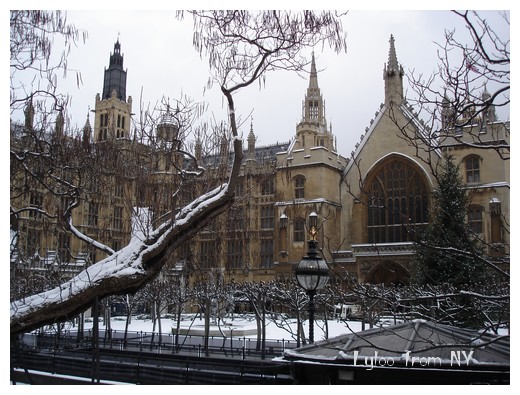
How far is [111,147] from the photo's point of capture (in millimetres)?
9258

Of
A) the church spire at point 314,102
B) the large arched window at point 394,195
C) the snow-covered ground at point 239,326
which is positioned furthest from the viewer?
the church spire at point 314,102

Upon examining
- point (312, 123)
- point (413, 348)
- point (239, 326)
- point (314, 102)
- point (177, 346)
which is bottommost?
point (239, 326)

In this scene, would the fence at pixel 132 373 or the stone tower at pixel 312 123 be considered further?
the stone tower at pixel 312 123

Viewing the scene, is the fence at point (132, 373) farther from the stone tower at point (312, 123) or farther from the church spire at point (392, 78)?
the church spire at point (392, 78)

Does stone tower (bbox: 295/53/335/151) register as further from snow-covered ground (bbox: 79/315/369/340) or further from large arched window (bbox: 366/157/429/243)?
snow-covered ground (bbox: 79/315/369/340)

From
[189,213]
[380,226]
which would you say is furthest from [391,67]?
[189,213]

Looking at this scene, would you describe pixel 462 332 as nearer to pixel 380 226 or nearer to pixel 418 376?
pixel 418 376

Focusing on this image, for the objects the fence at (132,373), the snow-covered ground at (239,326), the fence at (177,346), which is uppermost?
the fence at (132,373)

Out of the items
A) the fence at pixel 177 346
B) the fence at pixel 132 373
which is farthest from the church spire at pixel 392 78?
the fence at pixel 132 373

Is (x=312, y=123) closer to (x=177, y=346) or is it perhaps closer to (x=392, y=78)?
(x=392, y=78)

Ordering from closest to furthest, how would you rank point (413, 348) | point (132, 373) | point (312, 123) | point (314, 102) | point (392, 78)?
point (413, 348) → point (132, 373) → point (392, 78) → point (312, 123) → point (314, 102)

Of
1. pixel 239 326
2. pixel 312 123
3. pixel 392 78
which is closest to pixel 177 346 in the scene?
pixel 239 326

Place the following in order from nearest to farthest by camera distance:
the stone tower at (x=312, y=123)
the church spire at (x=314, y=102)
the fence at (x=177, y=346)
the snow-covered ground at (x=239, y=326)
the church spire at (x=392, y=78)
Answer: the fence at (x=177, y=346) → the snow-covered ground at (x=239, y=326) → the church spire at (x=392, y=78) → the stone tower at (x=312, y=123) → the church spire at (x=314, y=102)
